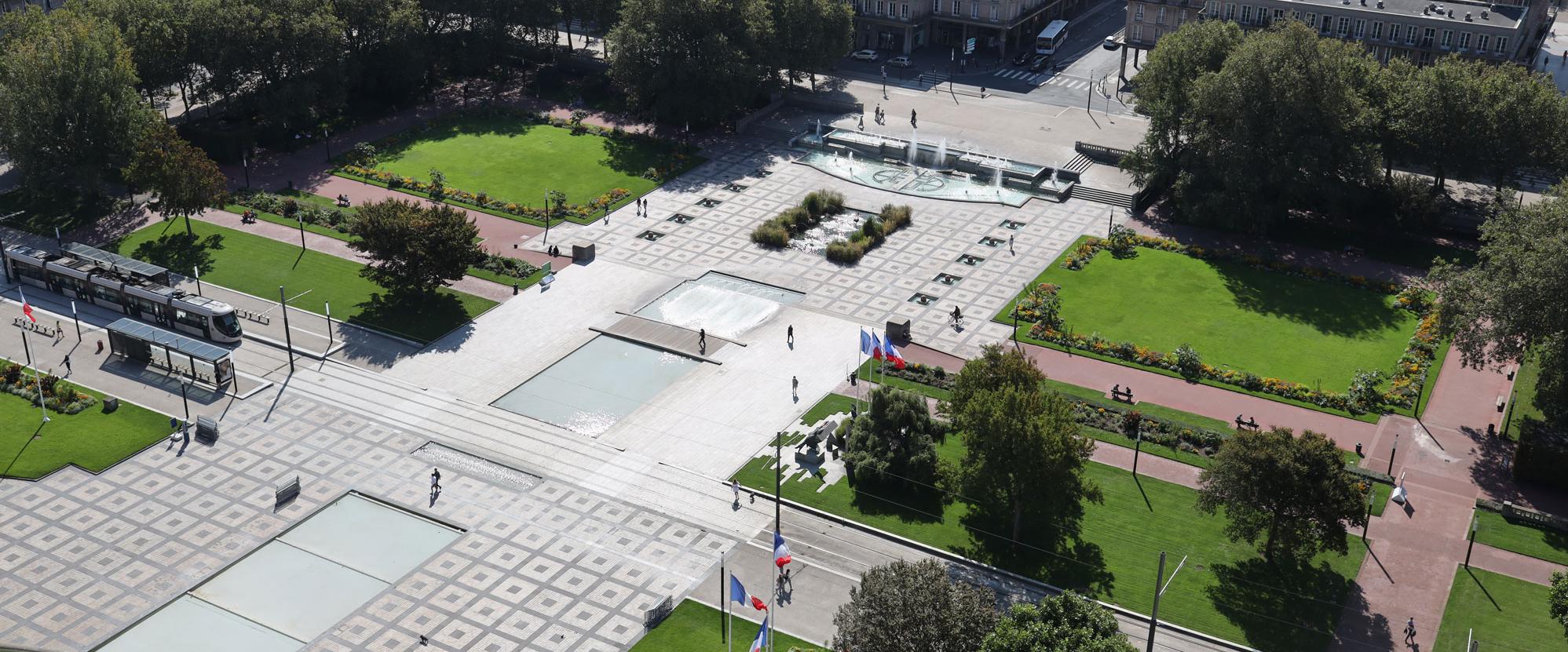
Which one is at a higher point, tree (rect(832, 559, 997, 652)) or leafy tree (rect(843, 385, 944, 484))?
tree (rect(832, 559, 997, 652))

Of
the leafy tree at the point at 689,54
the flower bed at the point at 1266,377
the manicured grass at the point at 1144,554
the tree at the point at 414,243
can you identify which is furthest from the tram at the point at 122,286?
the flower bed at the point at 1266,377

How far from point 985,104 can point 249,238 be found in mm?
69323

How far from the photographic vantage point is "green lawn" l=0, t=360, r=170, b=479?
7094 centimetres

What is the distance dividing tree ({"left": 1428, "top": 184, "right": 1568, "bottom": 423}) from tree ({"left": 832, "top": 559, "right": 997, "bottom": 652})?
124 feet

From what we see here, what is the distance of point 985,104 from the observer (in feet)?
422

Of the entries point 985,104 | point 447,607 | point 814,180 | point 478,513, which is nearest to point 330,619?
point 447,607

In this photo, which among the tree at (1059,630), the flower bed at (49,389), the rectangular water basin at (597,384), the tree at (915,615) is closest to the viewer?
the tree at (1059,630)

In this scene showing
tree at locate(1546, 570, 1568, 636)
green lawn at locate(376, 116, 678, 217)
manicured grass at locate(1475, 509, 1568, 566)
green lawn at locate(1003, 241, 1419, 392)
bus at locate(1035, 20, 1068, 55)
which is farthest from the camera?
bus at locate(1035, 20, 1068, 55)

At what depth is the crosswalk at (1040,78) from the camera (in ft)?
441

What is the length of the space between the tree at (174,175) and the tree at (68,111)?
2.90 meters

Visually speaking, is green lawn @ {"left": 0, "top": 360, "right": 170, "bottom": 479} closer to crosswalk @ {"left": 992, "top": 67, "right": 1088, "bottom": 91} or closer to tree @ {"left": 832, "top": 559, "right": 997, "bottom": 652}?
tree @ {"left": 832, "top": 559, "right": 997, "bottom": 652}

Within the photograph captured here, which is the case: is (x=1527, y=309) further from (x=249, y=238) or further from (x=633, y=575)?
(x=249, y=238)

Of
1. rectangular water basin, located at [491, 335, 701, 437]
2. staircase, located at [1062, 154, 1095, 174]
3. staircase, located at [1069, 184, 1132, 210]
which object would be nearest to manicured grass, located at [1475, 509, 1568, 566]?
staircase, located at [1069, 184, 1132, 210]

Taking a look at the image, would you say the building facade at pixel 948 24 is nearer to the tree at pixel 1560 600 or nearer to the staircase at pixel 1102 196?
the staircase at pixel 1102 196
